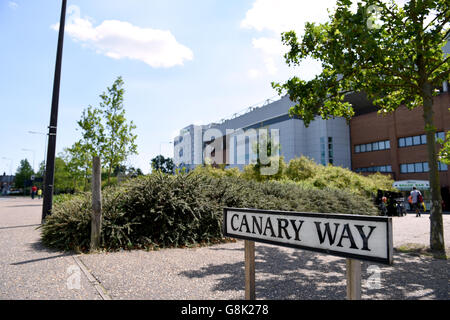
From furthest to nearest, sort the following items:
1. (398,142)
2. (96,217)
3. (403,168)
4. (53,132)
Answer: (398,142) < (403,168) < (53,132) < (96,217)

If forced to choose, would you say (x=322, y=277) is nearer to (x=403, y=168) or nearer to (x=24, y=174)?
(x=403, y=168)

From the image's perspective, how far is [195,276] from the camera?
4902 millimetres

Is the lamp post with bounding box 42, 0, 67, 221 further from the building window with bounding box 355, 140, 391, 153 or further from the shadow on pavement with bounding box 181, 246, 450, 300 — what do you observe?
the building window with bounding box 355, 140, 391, 153

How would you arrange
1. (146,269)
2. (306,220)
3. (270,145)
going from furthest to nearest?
(270,145) < (146,269) < (306,220)

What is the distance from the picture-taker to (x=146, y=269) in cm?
524

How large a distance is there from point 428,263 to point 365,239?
5424 millimetres

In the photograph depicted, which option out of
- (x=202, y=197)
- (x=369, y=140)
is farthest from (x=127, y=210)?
(x=369, y=140)

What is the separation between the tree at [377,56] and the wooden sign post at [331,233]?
5235 millimetres

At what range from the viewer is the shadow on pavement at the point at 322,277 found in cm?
408

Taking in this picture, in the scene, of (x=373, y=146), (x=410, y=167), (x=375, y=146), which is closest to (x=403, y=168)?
(x=410, y=167)

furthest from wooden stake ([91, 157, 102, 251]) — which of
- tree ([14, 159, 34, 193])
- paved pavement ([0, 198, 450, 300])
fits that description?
tree ([14, 159, 34, 193])

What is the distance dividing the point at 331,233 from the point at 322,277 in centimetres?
321

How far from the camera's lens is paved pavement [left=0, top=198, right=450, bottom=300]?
4055 mm
